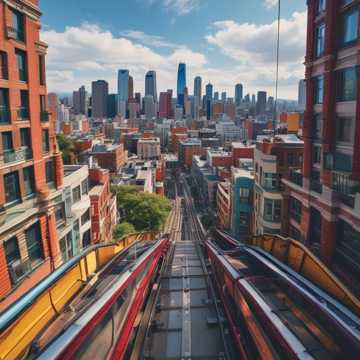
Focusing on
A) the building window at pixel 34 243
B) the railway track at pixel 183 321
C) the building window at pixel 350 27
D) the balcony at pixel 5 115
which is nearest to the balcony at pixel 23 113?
the balcony at pixel 5 115

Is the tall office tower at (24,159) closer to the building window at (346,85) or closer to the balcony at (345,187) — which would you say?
the balcony at (345,187)

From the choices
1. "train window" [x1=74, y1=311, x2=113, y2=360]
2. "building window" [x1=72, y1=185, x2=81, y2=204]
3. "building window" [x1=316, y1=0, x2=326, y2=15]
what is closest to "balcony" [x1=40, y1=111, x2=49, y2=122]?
"building window" [x1=72, y1=185, x2=81, y2=204]

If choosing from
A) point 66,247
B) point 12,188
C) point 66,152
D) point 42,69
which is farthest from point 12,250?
point 66,152

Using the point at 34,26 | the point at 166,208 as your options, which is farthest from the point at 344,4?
the point at 166,208

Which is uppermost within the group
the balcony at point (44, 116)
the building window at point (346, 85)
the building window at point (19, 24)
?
the building window at point (19, 24)

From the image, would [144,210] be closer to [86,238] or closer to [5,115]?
[86,238]

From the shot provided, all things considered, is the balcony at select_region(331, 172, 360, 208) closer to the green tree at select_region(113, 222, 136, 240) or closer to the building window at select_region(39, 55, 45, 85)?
the building window at select_region(39, 55, 45, 85)
